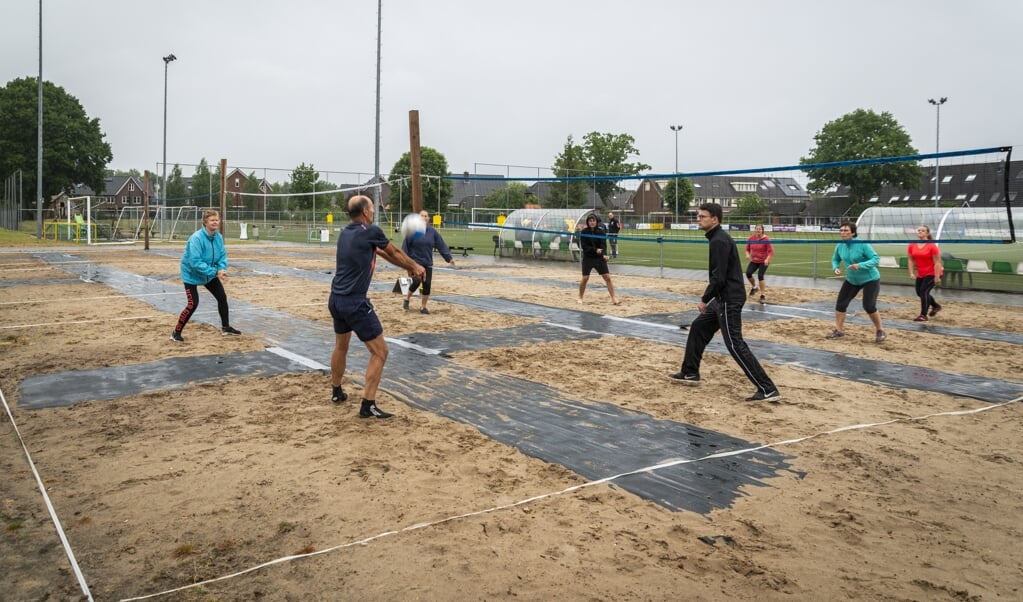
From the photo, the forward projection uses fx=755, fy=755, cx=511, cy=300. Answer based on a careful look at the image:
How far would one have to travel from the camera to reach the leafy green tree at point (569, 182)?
3909 centimetres

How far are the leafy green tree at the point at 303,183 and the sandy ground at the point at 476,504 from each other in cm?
3815

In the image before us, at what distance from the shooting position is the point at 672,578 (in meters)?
3.70

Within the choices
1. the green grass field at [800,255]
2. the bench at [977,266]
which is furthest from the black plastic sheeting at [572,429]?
the bench at [977,266]

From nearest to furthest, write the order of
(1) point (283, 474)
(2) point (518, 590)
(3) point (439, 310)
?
1. (2) point (518, 590)
2. (1) point (283, 474)
3. (3) point (439, 310)

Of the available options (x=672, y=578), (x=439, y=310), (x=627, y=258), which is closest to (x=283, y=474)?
(x=672, y=578)

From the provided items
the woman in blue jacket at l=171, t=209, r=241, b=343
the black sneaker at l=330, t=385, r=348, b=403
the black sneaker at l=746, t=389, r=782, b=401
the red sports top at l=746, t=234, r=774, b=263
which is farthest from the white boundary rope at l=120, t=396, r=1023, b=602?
the red sports top at l=746, t=234, r=774, b=263

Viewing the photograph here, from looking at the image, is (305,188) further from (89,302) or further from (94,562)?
(94,562)

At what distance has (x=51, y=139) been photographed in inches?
2714

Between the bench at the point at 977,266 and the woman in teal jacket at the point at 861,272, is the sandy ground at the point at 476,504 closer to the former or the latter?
the woman in teal jacket at the point at 861,272

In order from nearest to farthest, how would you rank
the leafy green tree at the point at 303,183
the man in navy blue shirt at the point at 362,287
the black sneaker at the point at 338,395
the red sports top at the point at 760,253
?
the man in navy blue shirt at the point at 362,287 → the black sneaker at the point at 338,395 → the red sports top at the point at 760,253 → the leafy green tree at the point at 303,183

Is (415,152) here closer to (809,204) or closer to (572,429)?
(572,429)

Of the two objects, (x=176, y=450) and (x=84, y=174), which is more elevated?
(x=84, y=174)

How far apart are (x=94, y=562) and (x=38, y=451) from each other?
2.28 meters

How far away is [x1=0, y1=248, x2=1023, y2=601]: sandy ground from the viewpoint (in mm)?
3668
